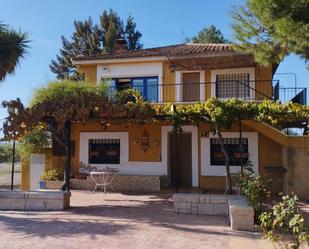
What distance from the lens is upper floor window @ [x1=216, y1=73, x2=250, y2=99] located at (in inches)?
696

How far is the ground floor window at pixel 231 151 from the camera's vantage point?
1711cm

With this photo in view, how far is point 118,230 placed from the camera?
859 centimetres

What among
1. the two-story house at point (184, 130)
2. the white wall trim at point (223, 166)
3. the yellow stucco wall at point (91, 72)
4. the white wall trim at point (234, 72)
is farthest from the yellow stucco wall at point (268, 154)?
the yellow stucco wall at point (91, 72)

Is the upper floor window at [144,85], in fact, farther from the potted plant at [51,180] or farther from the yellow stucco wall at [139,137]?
the potted plant at [51,180]

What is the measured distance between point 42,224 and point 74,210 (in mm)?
1938

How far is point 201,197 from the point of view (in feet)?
34.8

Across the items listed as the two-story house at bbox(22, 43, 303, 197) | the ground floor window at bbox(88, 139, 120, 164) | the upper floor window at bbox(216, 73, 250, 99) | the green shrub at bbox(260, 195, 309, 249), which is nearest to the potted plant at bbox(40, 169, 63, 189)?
the two-story house at bbox(22, 43, 303, 197)

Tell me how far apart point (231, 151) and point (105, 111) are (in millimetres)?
6980

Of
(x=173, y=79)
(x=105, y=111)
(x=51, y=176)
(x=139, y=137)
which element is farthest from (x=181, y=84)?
(x=51, y=176)

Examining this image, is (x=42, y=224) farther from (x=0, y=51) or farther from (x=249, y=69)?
(x=249, y=69)

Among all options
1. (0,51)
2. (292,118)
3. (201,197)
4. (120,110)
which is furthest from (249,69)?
(0,51)

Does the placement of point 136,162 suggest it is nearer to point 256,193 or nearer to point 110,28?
point 256,193

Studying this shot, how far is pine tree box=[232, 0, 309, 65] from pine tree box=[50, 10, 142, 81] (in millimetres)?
26806

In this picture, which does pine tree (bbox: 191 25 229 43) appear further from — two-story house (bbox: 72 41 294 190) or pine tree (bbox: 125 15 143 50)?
two-story house (bbox: 72 41 294 190)
